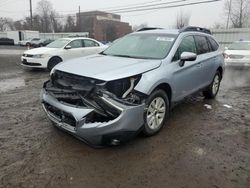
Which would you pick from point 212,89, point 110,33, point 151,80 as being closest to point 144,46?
point 151,80

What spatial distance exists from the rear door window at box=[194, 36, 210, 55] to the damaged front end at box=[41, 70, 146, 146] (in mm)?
2530

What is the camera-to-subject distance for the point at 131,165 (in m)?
3.25

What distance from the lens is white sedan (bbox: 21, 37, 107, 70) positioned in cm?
1062

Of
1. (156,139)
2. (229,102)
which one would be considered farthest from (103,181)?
(229,102)

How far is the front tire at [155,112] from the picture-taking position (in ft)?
12.5

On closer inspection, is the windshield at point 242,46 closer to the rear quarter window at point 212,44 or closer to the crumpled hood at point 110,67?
the rear quarter window at point 212,44

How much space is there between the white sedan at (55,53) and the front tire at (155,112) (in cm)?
779

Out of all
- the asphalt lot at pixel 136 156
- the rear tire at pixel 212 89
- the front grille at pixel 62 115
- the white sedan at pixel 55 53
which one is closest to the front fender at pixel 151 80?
the asphalt lot at pixel 136 156

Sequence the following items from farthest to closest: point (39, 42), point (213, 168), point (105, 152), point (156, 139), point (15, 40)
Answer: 1. point (15, 40)
2. point (39, 42)
3. point (156, 139)
4. point (105, 152)
5. point (213, 168)

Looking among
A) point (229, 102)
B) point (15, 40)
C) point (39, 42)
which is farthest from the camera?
point (15, 40)

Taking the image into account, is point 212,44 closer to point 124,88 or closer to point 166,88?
point 166,88

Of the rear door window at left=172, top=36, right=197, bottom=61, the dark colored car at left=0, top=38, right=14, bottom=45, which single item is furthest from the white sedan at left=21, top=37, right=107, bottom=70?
the dark colored car at left=0, top=38, right=14, bottom=45

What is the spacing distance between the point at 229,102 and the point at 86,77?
4.44 metres

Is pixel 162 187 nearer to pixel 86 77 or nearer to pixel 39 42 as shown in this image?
pixel 86 77
